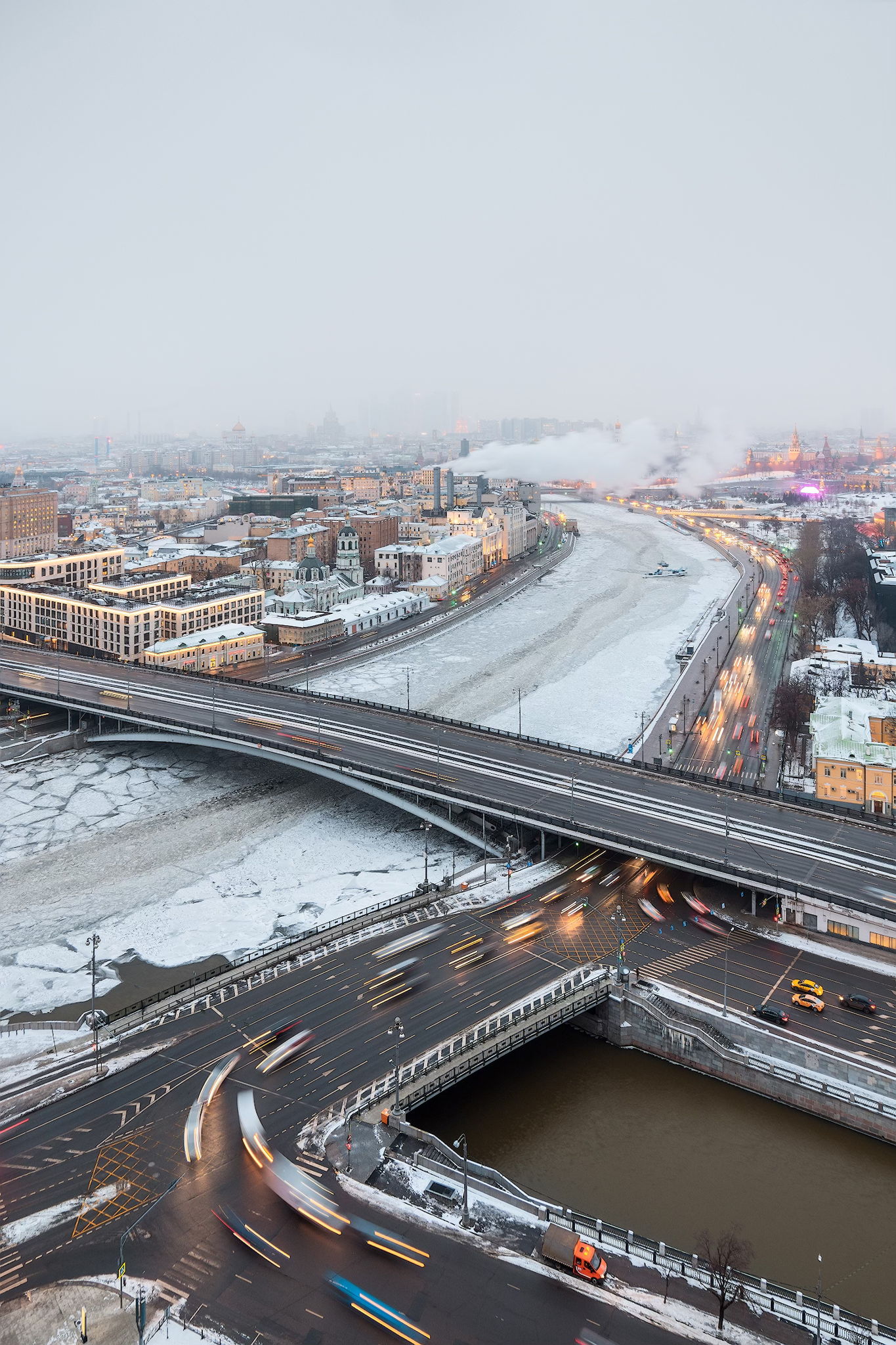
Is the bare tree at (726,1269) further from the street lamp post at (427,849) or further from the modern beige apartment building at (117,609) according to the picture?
the modern beige apartment building at (117,609)

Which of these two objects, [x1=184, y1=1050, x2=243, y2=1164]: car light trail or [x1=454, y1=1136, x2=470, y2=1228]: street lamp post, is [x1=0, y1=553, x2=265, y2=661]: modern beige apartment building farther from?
[x1=454, y1=1136, x2=470, y2=1228]: street lamp post

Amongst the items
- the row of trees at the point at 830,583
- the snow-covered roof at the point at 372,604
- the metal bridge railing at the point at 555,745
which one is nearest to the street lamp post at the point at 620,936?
the metal bridge railing at the point at 555,745

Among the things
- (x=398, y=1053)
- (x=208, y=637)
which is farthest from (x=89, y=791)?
(x=398, y=1053)

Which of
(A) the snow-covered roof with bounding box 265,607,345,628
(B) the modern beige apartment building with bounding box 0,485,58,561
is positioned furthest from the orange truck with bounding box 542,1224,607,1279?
(B) the modern beige apartment building with bounding box 0,485,58,561

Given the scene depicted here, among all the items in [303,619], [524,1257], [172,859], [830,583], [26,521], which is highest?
[26,521]

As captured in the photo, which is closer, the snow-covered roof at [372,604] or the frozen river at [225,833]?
the frozen river at [225,833]

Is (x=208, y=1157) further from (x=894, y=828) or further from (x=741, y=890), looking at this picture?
(x=894, y=828)

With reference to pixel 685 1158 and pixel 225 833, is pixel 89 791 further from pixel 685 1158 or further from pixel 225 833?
pixel 685 1158
